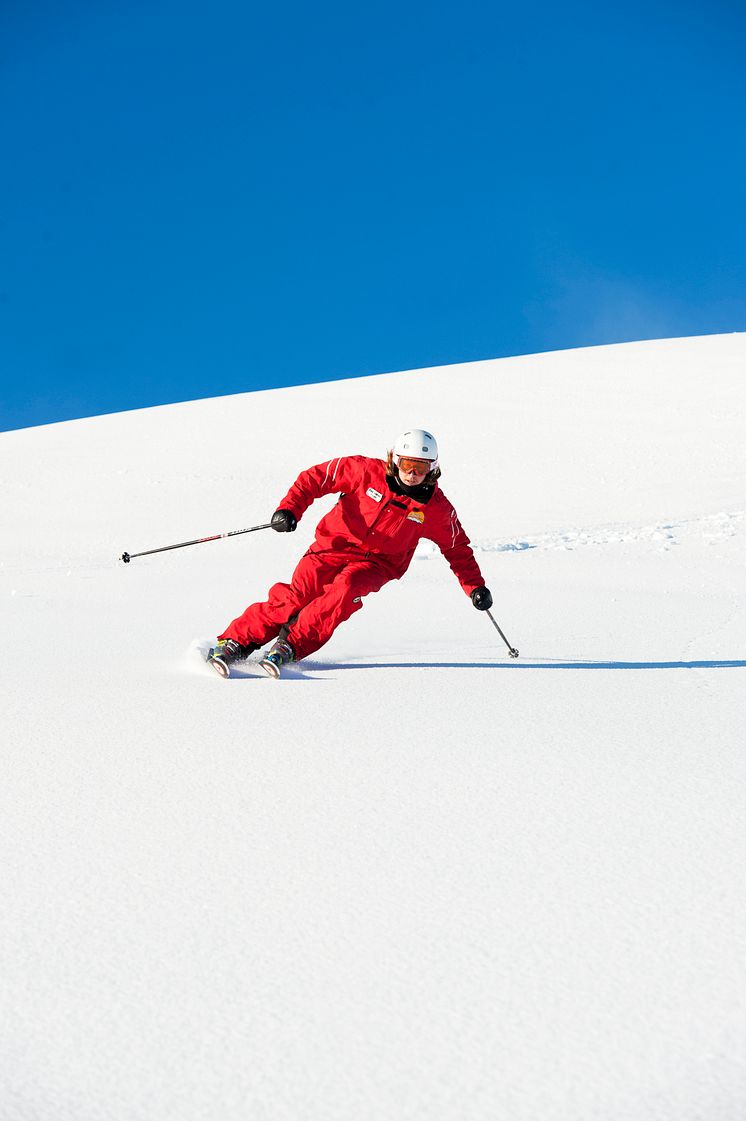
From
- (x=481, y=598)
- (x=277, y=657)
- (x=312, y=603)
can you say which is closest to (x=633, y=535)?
(x=481, y=598)

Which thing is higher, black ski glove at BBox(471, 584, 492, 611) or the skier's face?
the skier's face

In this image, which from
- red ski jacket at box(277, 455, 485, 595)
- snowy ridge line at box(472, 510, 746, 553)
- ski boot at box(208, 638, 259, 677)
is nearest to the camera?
ski boot at box(208, 638, 259, 677)

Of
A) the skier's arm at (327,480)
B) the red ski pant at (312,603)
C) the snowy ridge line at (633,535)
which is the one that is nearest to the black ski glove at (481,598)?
the red ski pant at (312,603)

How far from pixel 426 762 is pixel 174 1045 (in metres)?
1.50

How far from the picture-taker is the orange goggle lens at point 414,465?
4723 mm

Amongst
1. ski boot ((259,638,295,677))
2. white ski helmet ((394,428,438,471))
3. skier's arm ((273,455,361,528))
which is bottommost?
ski boot ((259,638,295,677))

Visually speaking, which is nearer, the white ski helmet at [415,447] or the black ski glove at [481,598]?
the white ski helmet at [415,447]

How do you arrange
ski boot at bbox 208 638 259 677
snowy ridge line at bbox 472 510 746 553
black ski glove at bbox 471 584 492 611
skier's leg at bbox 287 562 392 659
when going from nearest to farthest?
ski boot at bbox 208 638 259 677, skier's leg at bbox 287 562 392 659, black ski glove at bbox 471 584 492 611, snowy ridge line at bbox 472 510 746 553

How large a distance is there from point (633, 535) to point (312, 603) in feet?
21.1

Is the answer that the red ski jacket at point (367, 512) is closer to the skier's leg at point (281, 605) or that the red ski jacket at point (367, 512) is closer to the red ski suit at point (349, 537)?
the red ski suit at point (349, 537)

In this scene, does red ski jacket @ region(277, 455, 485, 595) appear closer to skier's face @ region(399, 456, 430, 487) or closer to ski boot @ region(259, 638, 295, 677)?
skier's face @ region(399, 456, 430, 487)

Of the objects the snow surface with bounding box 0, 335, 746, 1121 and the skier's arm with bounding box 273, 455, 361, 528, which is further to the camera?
the skier's arm with bounding box 273, 455, 361, 528

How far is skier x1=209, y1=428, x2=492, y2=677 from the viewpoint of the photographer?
467 centimetres

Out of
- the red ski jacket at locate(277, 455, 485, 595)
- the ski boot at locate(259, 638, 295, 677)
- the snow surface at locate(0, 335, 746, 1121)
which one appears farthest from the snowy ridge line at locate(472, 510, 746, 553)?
the ski boot at locate(259, 638, 295, 677)
